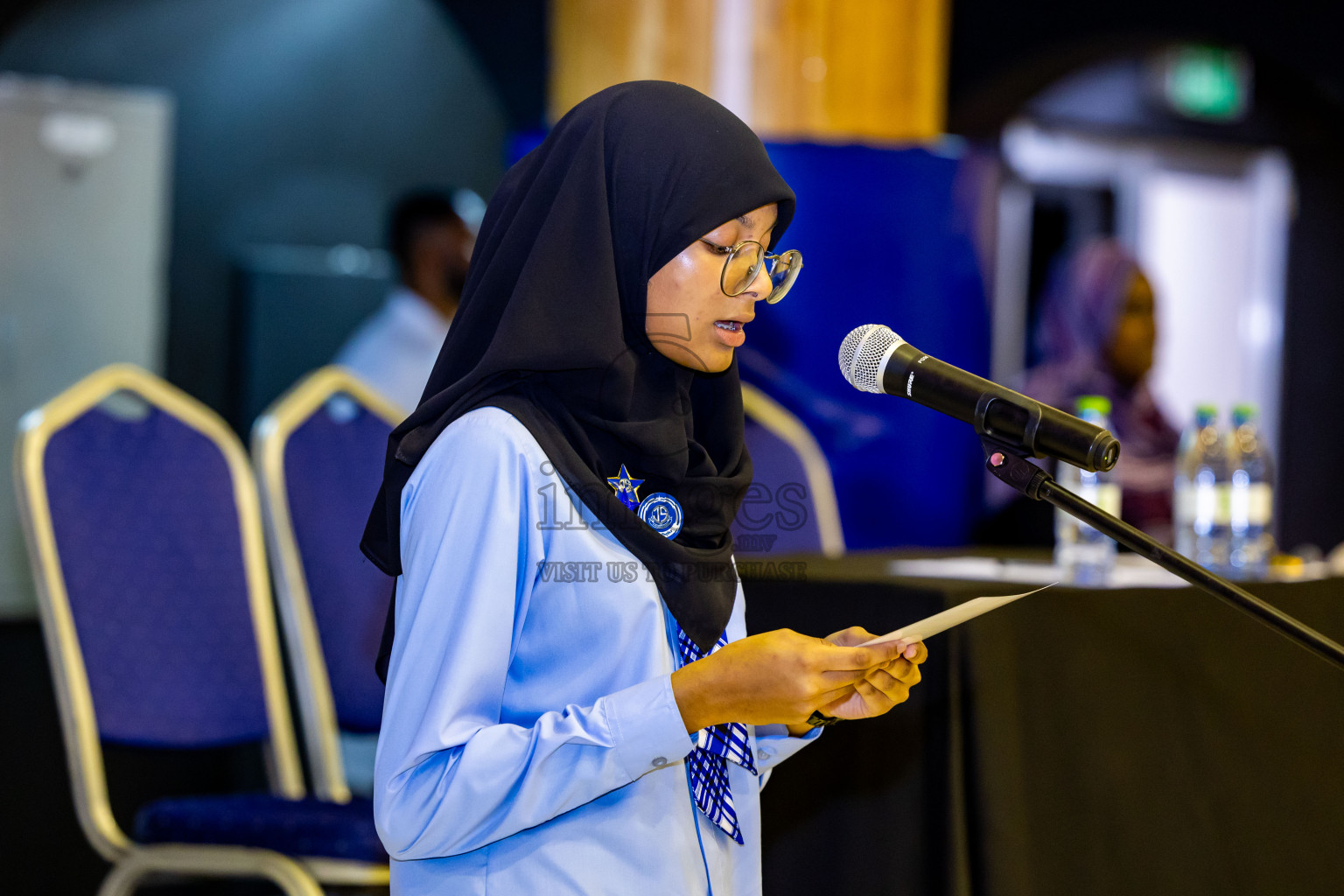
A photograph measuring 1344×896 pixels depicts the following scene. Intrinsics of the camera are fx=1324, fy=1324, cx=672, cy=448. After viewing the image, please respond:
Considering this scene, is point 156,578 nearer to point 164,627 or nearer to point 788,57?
point 164,627

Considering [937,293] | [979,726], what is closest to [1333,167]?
[937,293]

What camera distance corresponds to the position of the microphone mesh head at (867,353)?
112cm

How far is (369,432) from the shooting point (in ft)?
8.63

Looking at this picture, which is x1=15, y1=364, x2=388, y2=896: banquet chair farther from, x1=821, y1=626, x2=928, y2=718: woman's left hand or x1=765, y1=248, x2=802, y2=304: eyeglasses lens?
x1=765, y1=248, x2=802, y2=304: eyeglasses lens

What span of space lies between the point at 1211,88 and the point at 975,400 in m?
5.91

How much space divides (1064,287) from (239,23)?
8.08 ft

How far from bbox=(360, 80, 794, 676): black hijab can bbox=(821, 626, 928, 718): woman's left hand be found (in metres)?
0.13

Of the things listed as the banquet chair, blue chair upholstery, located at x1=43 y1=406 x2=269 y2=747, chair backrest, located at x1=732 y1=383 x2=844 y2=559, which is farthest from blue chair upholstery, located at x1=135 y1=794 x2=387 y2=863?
chair backrest, located at x1=732 y1=383 x2=844 y2=559

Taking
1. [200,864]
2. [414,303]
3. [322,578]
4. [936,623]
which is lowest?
[200,864]

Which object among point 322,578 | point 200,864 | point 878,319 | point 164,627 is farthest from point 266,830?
point 878,319

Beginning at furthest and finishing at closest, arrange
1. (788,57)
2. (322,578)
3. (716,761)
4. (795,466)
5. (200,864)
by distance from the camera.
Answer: (788,57) → (795,466) → (322,578) → (200,864) → (716,761)

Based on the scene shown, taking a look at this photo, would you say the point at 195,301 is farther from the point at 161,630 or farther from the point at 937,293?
the point at 937,293

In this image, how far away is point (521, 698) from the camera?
3.67 feet

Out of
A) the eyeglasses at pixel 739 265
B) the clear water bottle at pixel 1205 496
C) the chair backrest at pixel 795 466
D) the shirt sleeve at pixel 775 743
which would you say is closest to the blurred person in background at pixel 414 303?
the chair backrest at pixel 795 466
